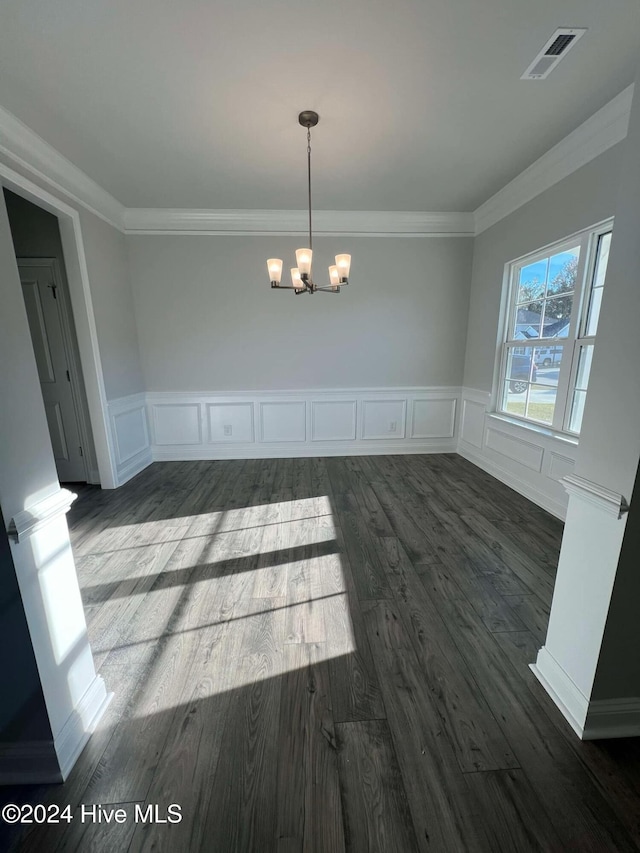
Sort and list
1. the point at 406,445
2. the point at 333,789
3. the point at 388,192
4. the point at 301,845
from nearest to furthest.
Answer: the point at 301,845 → the point at 333,789 → the point at 388,192 → the point at 406,445

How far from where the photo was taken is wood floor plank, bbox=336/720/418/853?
0.96 metres

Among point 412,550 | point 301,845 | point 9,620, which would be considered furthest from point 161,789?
point 412,550

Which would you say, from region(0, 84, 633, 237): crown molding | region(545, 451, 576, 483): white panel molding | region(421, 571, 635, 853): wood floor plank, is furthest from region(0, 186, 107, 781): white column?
region(545, 451, 576, 483): white panel molding

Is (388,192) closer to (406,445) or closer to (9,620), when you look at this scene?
(406,445)

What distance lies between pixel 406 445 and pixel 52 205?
14.6 feet

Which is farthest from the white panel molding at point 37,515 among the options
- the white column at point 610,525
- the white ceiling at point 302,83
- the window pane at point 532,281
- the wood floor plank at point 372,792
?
the window pane at point 532,281

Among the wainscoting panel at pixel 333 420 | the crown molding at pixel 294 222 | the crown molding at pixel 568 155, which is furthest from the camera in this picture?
the wainscoting panel at pixel 333 420

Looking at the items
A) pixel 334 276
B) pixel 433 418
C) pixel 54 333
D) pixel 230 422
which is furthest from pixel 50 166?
pixel 433 418

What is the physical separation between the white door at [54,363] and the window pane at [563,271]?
4696 mm

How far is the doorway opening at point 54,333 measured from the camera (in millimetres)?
3197

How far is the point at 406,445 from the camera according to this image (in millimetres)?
4668

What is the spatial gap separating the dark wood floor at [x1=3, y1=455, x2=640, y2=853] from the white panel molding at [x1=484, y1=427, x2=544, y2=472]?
709mm

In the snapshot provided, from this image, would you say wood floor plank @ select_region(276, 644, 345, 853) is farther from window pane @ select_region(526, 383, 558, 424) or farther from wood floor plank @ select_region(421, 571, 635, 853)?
window pane @ select_region(526, 383, 558, 424)

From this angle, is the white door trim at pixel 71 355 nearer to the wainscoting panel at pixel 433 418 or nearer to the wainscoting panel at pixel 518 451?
the wainscoting panel at pixel 433 418
